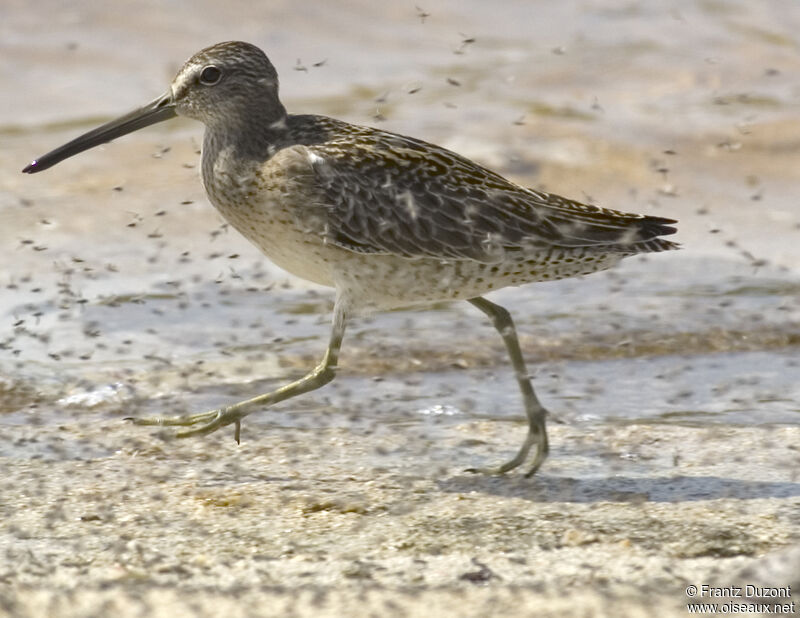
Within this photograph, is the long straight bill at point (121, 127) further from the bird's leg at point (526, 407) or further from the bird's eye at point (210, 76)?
the bird's leg at point (526, 407)

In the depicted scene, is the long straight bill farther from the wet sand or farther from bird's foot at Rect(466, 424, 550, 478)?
bird's foot at Rect(466, 424, 550, 478)

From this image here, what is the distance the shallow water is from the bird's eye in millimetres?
748

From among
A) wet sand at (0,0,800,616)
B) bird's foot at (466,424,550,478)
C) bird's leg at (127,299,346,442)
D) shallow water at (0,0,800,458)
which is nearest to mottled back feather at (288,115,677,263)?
bird's leg at (127,299,346,442)

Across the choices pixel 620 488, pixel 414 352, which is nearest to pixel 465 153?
pixel 414 352

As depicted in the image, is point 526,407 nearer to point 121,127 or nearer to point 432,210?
point 432,210

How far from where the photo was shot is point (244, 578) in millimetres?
3891

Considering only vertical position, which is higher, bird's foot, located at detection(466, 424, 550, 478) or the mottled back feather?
the mottled back feather

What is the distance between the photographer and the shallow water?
6258 mm

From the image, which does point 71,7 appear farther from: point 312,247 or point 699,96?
point 312,247

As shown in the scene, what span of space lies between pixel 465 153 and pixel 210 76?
4.48 m

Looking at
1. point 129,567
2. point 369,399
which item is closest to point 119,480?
point 129,567

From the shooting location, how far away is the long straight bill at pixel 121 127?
18.2 ft

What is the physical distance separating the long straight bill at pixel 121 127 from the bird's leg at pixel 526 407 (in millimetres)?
1379

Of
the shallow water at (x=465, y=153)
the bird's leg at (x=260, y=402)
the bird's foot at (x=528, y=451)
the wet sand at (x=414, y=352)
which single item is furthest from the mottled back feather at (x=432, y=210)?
the shallow water at (x=465, y=153)
